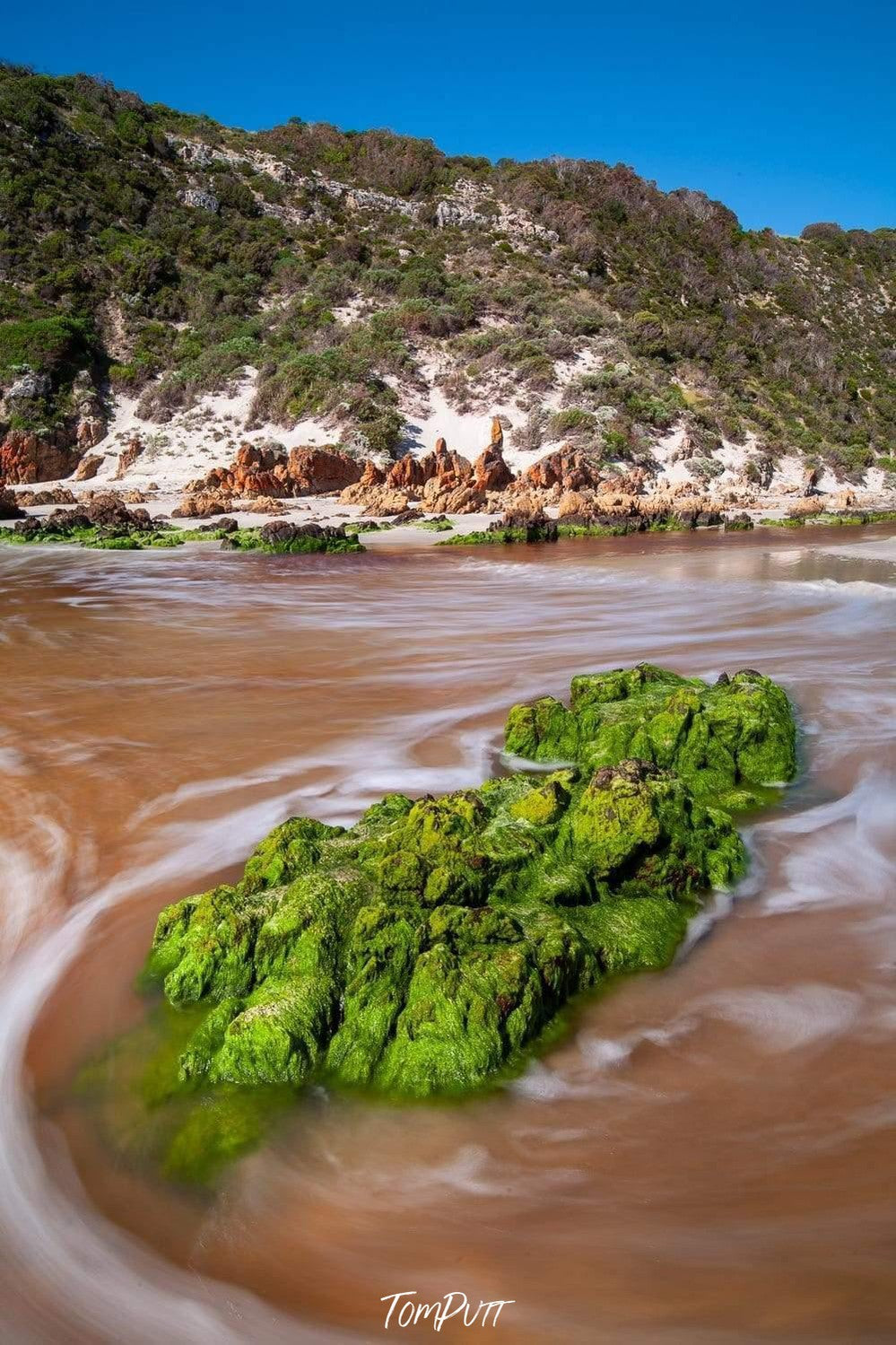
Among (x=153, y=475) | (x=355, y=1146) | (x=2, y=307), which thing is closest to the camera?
(x=355, y=1146)

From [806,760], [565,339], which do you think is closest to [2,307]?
[565,339]

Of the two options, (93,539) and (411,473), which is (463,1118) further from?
(411,473)

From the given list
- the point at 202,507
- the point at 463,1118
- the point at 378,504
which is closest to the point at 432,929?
the point at 463,1118

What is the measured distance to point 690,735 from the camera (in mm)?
4676

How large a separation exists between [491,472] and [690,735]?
68.7ft

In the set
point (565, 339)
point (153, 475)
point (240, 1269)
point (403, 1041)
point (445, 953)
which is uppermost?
point (565, 339)

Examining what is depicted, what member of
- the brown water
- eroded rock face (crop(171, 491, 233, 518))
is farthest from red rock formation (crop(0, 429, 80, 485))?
the brown water

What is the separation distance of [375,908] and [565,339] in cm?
3280

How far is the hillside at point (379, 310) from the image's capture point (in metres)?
28.4

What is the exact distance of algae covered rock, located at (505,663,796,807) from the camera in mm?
4637

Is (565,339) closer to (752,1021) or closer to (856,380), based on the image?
(856,380)

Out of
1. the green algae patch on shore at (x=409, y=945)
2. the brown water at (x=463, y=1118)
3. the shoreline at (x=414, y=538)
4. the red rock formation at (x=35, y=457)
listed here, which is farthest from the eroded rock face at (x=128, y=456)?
the green algae patch on shore at (x=409, y=945)

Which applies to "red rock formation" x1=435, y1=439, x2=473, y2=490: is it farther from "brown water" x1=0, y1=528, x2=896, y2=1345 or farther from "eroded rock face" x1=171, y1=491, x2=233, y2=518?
"brown water" x1=0, y1=528, x2=896, y2=1345

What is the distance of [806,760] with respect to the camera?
5219 mm
